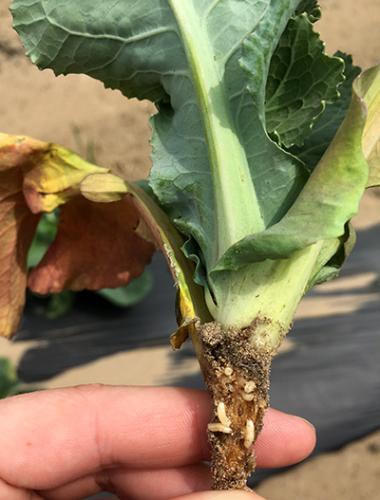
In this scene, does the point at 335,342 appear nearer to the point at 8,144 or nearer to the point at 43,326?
the point at 43,326

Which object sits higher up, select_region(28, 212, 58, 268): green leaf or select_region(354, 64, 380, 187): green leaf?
select_region(354, 64, 380, 187): green leaf

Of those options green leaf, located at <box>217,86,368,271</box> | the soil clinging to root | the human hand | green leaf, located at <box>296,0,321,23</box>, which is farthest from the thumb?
green leaf, located at <box>296,0,321,23</box>

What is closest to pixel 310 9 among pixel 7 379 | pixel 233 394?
pixel 233 394

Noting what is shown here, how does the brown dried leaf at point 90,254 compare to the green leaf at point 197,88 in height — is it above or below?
below

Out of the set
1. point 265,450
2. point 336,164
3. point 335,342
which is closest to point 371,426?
point 335,342

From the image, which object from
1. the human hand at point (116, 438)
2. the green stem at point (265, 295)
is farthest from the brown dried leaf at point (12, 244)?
the green stem at point (265, 295)

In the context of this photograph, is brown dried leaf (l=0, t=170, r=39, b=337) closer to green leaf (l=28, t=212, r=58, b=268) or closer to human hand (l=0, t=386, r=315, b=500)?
human hand (l=0, t=386, r=315, b=500)

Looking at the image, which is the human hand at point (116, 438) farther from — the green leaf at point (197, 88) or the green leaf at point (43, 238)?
the green leaf at point (43, 238)

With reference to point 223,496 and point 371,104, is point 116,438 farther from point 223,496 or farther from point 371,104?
point 371,104
